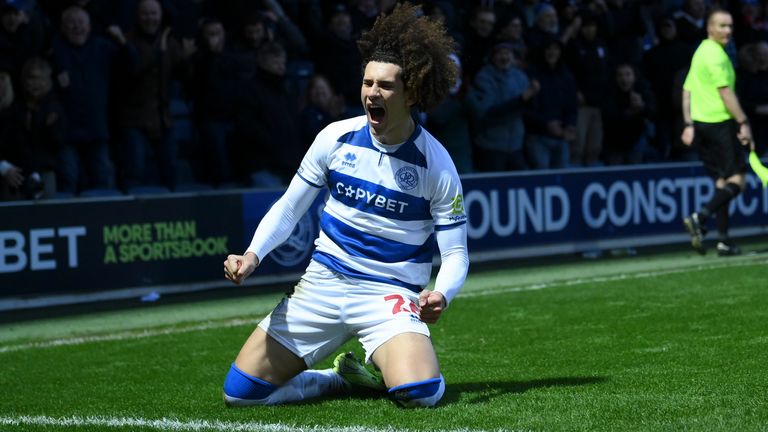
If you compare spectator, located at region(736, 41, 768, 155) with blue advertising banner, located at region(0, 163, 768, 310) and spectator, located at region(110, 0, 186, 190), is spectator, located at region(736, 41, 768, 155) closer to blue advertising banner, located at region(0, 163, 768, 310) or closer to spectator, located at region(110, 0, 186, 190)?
blue advertising banner, located at region(0, 163, 768, 310)

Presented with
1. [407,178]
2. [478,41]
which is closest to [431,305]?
[407,178]

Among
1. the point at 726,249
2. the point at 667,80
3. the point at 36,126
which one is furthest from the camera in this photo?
the point at 667,80

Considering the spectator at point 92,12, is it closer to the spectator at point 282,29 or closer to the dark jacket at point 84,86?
the dark jacket at point 84,86

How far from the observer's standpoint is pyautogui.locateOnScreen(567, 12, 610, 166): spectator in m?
16.3

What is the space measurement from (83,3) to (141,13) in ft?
1.86

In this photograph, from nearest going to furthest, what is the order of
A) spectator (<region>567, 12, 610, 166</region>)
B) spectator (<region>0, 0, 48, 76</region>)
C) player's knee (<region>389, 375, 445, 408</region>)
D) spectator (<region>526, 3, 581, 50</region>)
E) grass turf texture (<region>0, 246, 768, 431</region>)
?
grass turf texture (<region>0, 246, 768, 431</region>) → player's knee (<region>389, 375, 445, 408</region>) → spectator (<region>0, 0, 48, 76</region>) → spectator (<region>526, 3, 581, 50</region>) → spectator (<region>567, 12, 610, 166</region>)

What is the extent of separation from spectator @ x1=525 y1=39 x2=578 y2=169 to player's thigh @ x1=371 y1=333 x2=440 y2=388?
30.7ft

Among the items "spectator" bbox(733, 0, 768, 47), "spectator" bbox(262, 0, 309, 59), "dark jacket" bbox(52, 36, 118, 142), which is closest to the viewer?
"dark jacket" bbox(52, 36, 118, 142)

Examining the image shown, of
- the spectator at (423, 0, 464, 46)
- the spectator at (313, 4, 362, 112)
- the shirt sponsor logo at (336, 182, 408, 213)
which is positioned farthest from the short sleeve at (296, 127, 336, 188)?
the spectator at (423, 0, 464, 46)

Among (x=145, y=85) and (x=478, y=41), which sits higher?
(x=478, y=41)

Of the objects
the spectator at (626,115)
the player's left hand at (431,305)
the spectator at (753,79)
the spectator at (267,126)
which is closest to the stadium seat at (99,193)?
the spectator at (267,126)

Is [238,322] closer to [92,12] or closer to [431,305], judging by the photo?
[92,12]

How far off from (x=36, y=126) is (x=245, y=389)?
20.3 feet

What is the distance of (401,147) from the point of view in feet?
21.2
